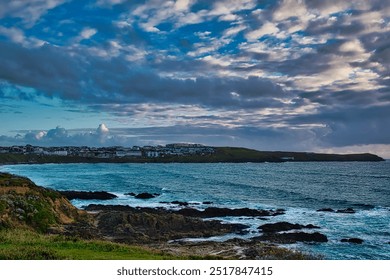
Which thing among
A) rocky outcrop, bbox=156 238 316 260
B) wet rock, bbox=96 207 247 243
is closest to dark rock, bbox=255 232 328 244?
rocky outcrop, bbox=156 238 316 260

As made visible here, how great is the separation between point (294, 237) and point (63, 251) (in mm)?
22222

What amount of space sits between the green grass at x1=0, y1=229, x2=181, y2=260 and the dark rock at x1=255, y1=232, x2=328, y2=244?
15767 millimetres

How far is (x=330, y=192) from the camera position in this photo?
79750 millimetres

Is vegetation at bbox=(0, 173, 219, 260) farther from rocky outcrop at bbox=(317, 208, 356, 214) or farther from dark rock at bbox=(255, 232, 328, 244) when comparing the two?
rocky outcrop at bbox=(317, 208, 356, 214)

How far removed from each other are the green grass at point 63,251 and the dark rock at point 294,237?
1577cm

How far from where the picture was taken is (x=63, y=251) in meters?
20.2

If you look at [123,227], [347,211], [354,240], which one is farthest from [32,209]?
[347,211]

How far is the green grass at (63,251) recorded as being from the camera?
17859mm

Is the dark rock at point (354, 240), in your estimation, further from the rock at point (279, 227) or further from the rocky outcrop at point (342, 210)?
the rocky outcrop at point (342, 210)

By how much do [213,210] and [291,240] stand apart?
55.2 feet

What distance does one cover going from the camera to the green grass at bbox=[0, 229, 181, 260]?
703 inches

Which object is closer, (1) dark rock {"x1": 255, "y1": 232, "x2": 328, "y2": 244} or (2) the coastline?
(2) the coastline

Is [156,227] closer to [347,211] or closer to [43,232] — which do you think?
[43,232]
